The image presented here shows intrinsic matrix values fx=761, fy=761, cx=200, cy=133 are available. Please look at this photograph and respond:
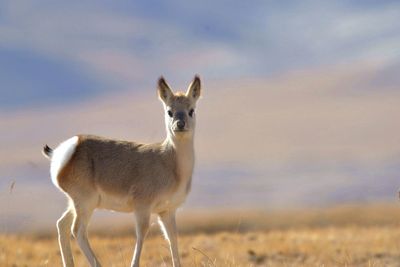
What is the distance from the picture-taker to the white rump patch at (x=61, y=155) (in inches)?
478

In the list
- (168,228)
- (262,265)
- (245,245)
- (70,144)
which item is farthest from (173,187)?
(245,245)

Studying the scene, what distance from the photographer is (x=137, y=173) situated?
11875 mm

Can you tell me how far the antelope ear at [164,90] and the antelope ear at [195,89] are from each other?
0.31 meters

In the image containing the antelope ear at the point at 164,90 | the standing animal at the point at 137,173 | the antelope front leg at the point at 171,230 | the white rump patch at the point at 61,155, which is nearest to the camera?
the standing animal at the point at 137,173

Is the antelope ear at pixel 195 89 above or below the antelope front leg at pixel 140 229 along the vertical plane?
above

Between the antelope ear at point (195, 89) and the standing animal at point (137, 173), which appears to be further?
the antelope ear at point (195, 89)

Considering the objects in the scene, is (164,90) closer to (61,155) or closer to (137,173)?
(137,173)

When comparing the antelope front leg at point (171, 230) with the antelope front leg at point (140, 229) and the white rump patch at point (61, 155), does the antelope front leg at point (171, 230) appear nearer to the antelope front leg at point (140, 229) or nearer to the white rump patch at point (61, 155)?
the antelope front leg at point (140, 229)

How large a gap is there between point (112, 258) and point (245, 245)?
4.08m

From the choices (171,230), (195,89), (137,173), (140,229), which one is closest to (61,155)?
(137,173)

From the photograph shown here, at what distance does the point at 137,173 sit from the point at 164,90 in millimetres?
1384

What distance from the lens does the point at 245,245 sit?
20.6 m

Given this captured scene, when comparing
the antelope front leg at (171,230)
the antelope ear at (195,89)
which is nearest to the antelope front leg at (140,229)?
the antelope front leg at (171,230)

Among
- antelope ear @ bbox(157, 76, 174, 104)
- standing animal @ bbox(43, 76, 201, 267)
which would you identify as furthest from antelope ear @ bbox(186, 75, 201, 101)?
antelope ear @ bbox(157, 76, 174, 104)
